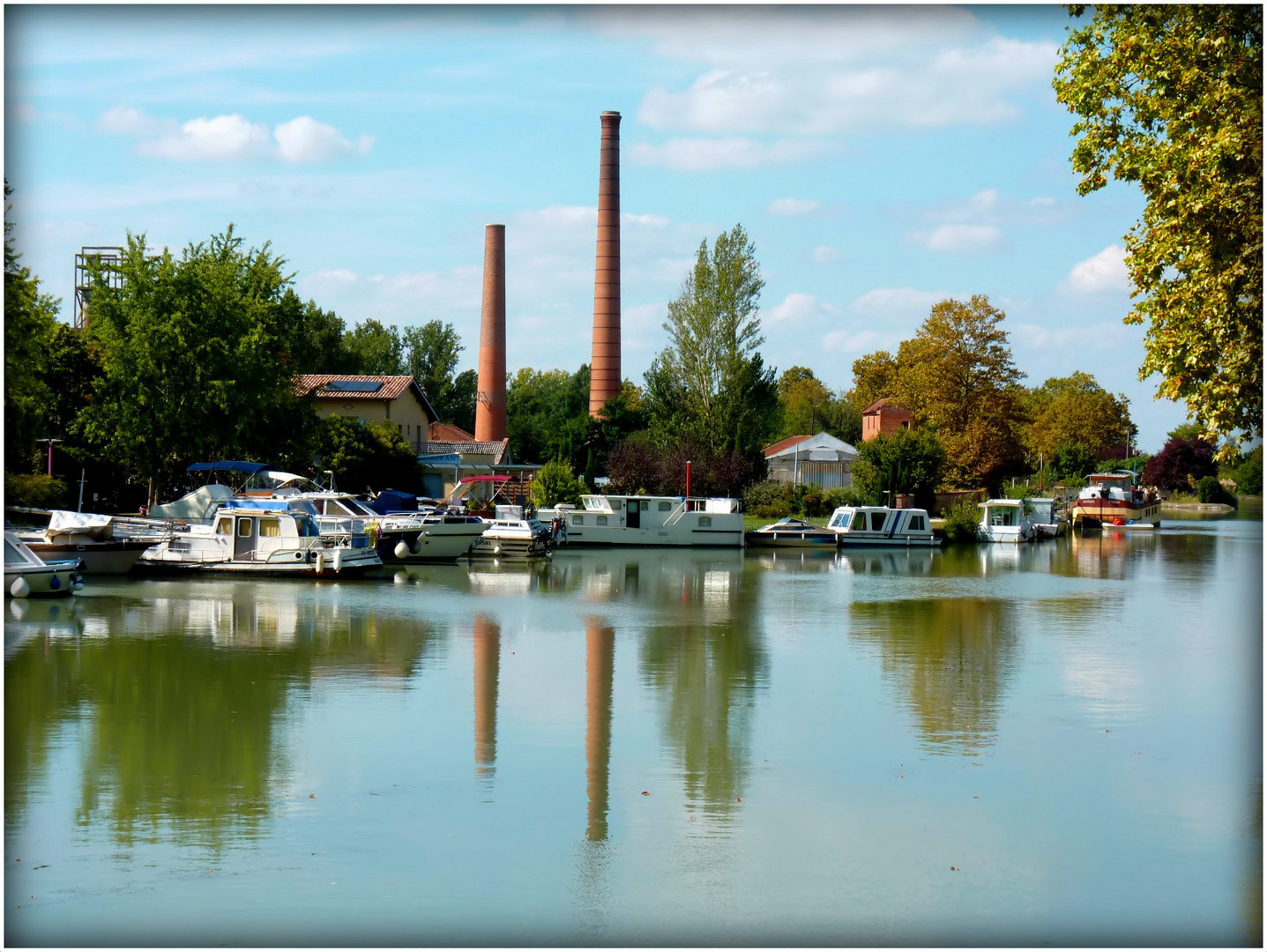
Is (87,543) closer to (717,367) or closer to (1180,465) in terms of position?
(717,367)

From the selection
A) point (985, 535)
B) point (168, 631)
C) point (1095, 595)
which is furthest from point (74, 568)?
point (985, 535)

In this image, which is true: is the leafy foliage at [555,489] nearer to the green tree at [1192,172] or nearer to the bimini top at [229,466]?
the bimini top at [229,466]

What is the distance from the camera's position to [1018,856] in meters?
10.5

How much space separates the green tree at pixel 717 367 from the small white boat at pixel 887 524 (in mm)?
11236

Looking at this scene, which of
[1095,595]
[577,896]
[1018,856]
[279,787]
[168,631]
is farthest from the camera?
[1095,595]

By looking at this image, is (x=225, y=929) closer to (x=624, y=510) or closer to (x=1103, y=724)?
(x=1103, y=724)

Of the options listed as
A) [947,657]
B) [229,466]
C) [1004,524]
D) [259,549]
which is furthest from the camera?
[1004,524]

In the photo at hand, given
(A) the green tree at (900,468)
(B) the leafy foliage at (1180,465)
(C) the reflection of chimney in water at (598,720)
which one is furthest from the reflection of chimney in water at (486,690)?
(B) the leafy foliage at (1180,465)

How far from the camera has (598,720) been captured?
15.5 meters

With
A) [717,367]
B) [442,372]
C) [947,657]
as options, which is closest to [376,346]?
[442,372]

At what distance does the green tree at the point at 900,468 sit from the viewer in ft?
189

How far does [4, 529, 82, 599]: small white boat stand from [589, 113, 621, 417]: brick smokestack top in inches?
1782

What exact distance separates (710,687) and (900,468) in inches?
1625

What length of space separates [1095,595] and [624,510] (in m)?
20.1
